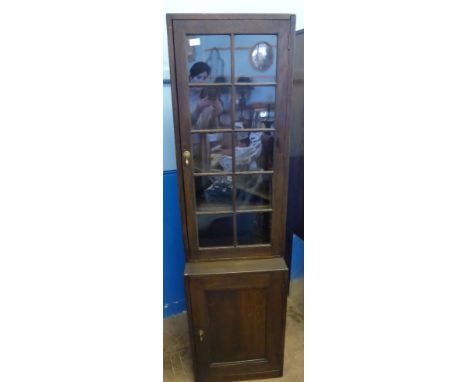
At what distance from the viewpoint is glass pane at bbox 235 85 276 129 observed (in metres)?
1.00

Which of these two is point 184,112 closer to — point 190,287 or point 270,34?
point 270,34

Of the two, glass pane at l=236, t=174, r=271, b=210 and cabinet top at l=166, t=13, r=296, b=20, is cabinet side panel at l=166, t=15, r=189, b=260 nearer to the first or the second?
cabinet top at l=166, t=13, r=296, b=20

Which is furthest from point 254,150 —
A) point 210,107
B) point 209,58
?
point 209,58

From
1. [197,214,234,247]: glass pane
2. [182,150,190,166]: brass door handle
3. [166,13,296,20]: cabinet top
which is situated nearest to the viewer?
[166,13,296,20]: cabinet top

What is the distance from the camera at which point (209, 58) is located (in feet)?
3.13


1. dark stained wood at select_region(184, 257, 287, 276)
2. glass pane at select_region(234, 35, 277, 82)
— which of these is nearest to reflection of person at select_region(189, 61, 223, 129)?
glass pane at select_region(234, 35, 277, 82)

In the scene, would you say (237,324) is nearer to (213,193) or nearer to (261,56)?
(213,193)

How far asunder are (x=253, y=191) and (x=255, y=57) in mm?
474

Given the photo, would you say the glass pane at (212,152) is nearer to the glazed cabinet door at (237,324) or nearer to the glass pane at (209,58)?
the glass pane at (209,58)

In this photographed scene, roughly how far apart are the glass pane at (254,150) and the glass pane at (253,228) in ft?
0.63

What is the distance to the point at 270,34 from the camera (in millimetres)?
938

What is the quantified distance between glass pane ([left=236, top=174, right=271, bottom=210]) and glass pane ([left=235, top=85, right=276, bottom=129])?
191 millimetres

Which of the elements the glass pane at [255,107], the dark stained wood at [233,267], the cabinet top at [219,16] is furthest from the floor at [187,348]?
the cabinet top at [219,16]
